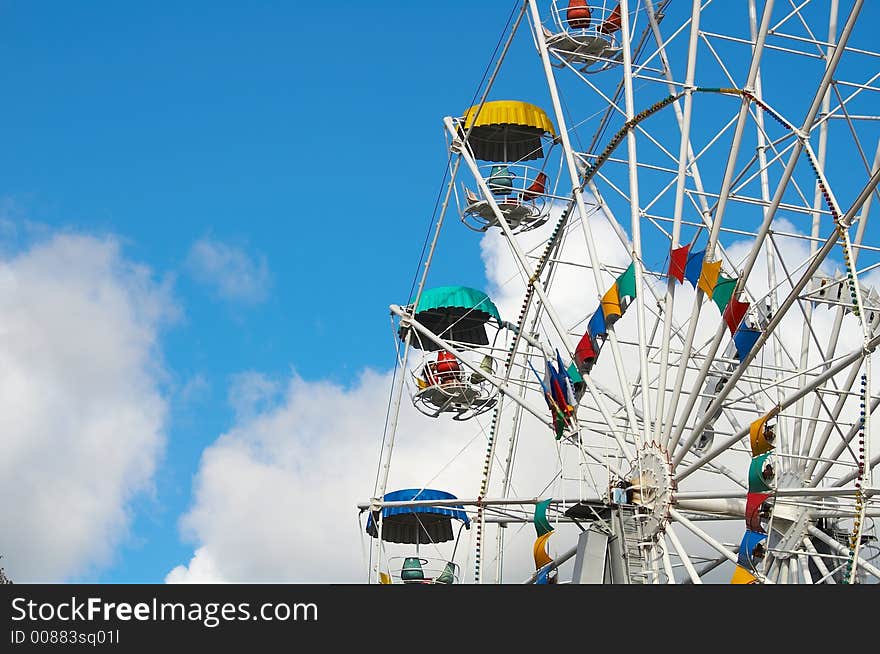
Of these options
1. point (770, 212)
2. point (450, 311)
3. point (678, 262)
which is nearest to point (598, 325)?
point (678, 262)

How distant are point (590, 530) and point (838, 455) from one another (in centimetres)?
544

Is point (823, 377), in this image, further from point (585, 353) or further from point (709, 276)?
point (585, 353)

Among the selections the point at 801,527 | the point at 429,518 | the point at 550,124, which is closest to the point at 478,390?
the point at 429,518

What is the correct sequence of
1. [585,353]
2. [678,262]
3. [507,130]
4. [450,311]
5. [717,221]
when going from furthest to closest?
[450,311]
[507,130]
[585,353]
[678,262]
[717,221]

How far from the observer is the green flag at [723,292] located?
87.0ft

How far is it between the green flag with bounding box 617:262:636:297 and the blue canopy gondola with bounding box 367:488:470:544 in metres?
6.20

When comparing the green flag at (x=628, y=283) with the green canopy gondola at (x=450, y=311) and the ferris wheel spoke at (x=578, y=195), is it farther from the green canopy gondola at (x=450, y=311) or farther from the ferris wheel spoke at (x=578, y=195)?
A: the green canopy gondola at (x=450, y=311)

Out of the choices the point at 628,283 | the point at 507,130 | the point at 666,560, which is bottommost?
the point at 666,560

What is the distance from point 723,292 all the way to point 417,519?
13.5m

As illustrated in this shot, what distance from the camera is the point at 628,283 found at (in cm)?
2880

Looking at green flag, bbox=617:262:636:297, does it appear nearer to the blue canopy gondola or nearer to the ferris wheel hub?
the ferris wheel hub

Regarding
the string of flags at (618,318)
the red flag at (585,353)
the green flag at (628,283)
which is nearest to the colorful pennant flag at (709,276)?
the string of flags at (618,318)
